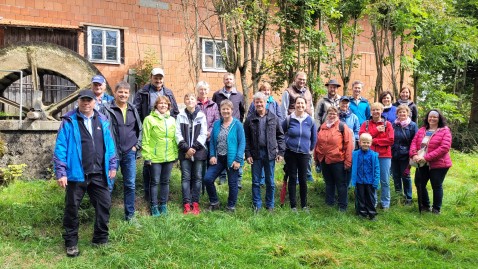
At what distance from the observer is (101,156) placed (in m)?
4.62

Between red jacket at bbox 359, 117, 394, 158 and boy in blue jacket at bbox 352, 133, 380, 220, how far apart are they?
36cm

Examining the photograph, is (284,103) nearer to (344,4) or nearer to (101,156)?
(101,156)

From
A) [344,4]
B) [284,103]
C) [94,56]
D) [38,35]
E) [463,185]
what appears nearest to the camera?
[284,103]

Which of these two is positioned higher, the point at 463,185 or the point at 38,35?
the point at 38,35

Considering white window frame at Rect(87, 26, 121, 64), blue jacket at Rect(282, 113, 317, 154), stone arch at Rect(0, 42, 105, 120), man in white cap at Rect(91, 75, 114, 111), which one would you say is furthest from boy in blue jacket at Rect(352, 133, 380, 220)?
white window frame at Rect(87, 26, 121, 64)

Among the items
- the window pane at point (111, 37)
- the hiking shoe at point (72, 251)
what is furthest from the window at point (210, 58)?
the hiking shoe at point (72, 251)

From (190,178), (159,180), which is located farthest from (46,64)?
(190,178)

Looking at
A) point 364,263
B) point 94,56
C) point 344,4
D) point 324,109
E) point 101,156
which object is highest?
point 344,4

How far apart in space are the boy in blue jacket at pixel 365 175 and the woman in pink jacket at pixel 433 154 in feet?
2.52

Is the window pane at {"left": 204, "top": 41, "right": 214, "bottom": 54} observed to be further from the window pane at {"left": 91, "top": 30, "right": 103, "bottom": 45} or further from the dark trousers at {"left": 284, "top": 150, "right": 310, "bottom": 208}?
the dark trousers at {"left": 284, "top": 150, "right": 310, "bottom": 208}

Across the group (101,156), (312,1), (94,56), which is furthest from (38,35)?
(101,156)

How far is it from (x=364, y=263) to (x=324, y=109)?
291 centimetres

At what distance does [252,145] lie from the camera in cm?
584

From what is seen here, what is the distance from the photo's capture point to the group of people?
5293 millimetres
